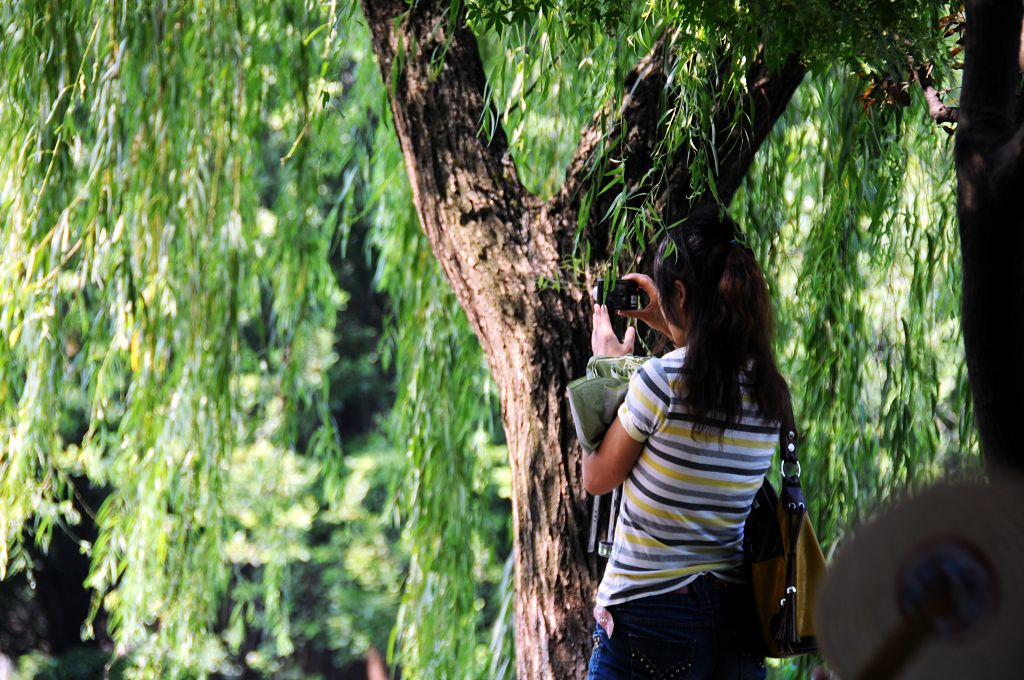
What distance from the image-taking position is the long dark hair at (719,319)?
1438 mm

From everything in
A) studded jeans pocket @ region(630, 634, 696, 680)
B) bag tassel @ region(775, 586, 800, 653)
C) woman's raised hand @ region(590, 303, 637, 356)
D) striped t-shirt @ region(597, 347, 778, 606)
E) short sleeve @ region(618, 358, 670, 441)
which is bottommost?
studded jeans pocket @ region(630, 634, 696, 680)

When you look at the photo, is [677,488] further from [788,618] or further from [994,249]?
[994,249]

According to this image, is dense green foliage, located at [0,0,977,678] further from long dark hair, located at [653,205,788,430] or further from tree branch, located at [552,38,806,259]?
long dark hair, located at [653,205,788,430]

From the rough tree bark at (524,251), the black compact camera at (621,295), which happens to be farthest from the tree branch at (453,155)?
the black compact camera at (621,295)

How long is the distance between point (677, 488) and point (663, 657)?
0.23 meters

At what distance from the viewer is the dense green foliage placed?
2434 mm

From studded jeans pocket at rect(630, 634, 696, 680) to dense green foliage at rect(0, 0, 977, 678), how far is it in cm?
72

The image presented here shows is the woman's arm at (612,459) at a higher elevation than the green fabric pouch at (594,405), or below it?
below

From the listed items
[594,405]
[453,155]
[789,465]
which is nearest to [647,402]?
[594,405]

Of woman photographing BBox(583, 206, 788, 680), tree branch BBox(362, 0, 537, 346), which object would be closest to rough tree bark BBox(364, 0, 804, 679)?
tree branch BBox(362, 0, 537, 346)

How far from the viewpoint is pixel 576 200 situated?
202cm

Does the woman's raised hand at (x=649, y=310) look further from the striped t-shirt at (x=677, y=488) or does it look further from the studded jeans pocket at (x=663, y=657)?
the studded jeans pocket at (x=663, y=657)

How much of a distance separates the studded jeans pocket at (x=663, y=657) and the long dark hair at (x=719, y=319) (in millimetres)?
304

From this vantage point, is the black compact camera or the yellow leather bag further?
the black compact camera
